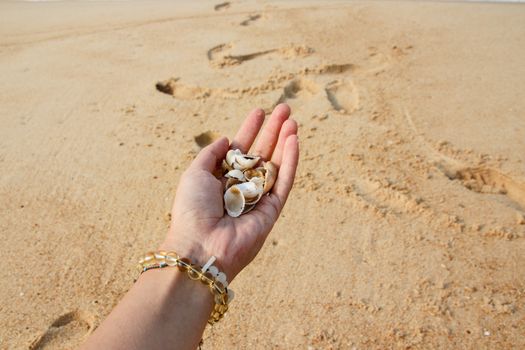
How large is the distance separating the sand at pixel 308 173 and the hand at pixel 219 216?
453mm

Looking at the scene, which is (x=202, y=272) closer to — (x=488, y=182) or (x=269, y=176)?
(x=269, y=176)

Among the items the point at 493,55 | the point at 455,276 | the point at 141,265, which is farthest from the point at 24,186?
the point at 493,55

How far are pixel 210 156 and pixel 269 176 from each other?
1.05 ft

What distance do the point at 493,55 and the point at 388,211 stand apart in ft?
8.69

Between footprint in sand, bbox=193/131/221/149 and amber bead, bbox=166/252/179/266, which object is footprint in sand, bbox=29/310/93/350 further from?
footprint in sand, bbox=193/131/221/149

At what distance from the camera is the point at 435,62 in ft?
14.7

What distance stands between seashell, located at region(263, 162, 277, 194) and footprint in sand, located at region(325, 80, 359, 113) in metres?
1.50

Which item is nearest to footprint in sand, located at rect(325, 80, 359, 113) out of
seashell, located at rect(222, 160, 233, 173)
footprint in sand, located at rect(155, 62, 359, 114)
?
footprint in sand, located at rect(155, 62, 359, 114)

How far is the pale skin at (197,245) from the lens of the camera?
5.02ft

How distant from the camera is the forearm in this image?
1482 mm

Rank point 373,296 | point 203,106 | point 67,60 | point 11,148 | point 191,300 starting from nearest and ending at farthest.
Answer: point 191,300, point 373,296, point 11,148, point 203,106, point 67,60

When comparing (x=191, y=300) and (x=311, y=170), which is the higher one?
(x=191, y=300)

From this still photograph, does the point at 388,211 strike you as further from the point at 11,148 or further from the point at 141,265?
the point at 11,148

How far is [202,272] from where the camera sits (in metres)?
1.75
